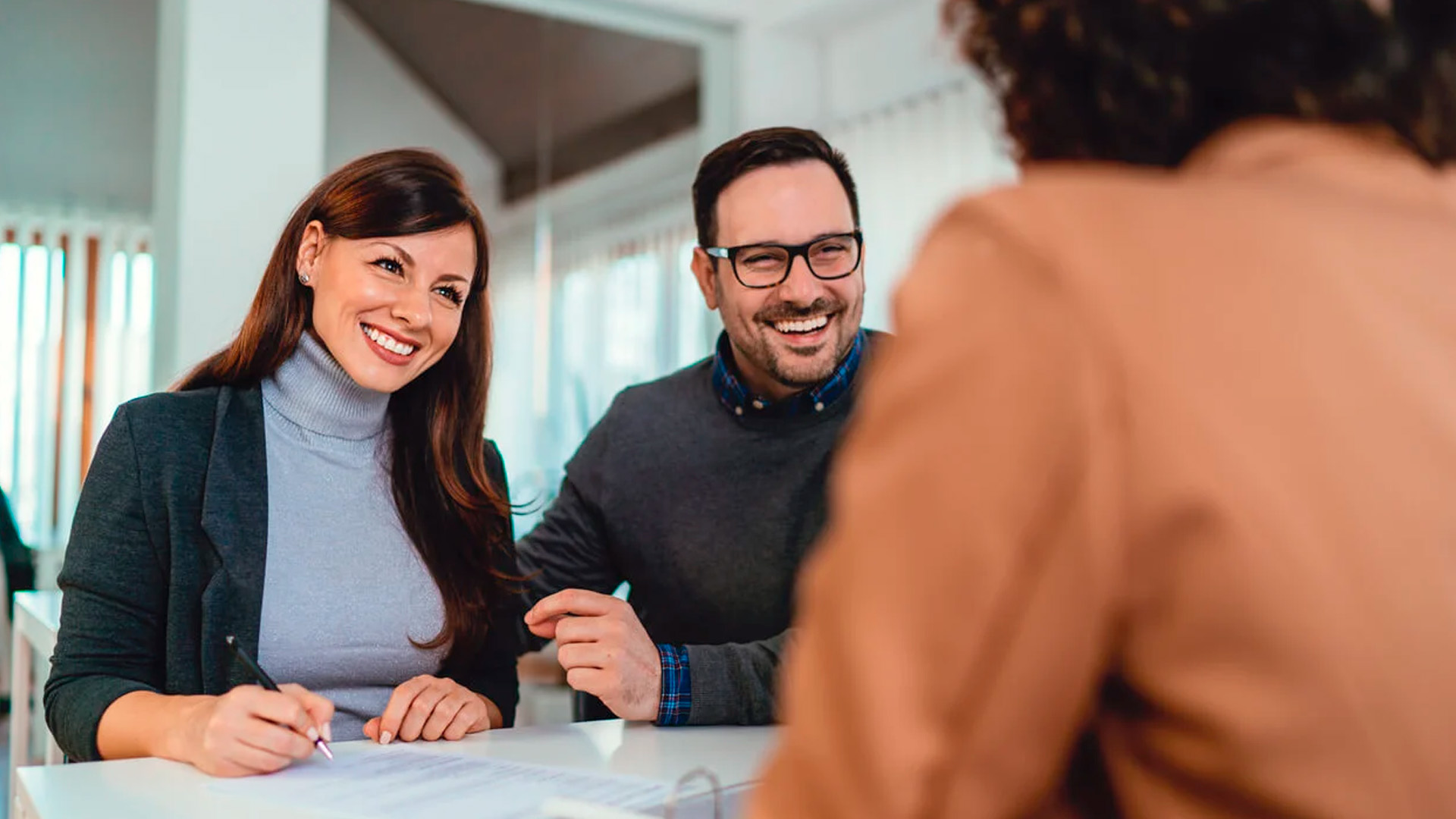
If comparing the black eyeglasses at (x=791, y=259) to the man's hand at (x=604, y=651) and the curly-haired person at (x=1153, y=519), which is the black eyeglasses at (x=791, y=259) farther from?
the curly-haired person at (x=1153, y=519)

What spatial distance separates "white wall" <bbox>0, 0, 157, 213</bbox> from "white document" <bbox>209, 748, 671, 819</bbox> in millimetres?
3402

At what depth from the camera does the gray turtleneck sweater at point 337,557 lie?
156 centimetres

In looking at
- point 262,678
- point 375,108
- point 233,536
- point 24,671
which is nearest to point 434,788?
point 262,678

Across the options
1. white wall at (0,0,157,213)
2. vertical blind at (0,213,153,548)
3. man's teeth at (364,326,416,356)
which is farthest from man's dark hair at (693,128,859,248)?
vertical blind at (0,213,153,548)

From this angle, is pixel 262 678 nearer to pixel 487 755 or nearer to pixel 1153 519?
pixel 487 755

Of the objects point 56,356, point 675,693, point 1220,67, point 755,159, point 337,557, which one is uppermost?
point 56,356

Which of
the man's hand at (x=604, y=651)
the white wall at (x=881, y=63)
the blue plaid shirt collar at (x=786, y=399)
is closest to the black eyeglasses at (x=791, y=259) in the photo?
the blue plaid shirt collar at (x=786, y=399)

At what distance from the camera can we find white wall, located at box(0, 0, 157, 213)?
3.97 meters

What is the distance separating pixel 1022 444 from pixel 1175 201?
0.12 m

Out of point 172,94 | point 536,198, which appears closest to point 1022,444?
point 172,94

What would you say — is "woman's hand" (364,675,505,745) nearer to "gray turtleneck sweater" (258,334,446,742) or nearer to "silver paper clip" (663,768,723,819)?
"gray turtleneck sweater" (258,334,446,742)

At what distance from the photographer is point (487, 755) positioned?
1237 millimetres

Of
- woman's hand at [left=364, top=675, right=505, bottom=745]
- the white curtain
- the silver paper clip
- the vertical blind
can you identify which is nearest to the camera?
the silver paper clip

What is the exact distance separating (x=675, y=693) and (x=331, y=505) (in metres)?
0.59
